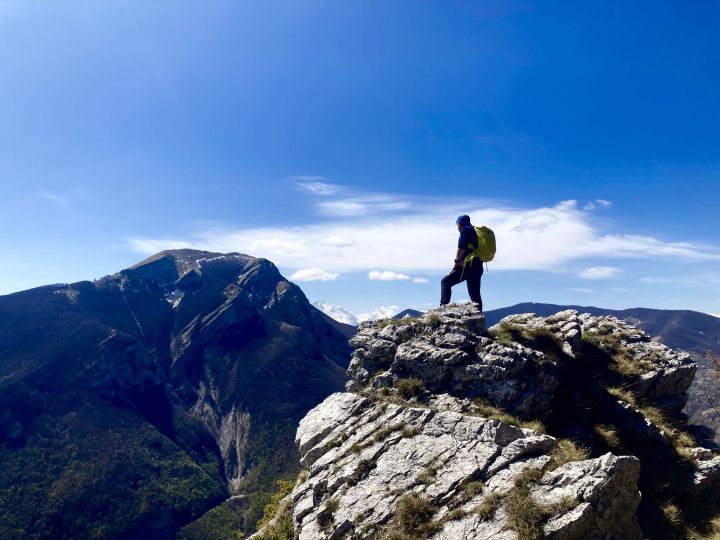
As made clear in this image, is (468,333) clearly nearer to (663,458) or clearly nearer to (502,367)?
(502,367)

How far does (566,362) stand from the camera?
82.6ft

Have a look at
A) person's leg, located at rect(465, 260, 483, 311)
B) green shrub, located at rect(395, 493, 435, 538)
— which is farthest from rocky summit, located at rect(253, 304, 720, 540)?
person's leg, located at rect(465, 260, 483, 311)

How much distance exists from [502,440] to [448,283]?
45.0 ft

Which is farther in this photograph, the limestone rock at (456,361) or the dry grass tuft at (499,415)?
the limestone rock at (456,361)

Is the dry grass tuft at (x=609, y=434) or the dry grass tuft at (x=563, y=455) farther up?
the dry grass tuft at (x=563, y=455)

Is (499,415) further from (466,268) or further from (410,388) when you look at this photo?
(466,268)

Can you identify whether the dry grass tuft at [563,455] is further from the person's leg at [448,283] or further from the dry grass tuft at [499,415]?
the person's leg at [448,283]

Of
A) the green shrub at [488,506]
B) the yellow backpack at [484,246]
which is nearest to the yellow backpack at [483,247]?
the yellow backpack at [484,246]

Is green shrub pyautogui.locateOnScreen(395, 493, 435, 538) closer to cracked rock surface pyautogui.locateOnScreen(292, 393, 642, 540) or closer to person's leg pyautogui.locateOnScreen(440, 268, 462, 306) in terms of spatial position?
cracked rock surface pyautogui.locateOnScreen(292, 393, 642, 540)

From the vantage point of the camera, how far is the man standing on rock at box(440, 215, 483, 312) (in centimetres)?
2781

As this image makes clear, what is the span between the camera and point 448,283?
2928 cm

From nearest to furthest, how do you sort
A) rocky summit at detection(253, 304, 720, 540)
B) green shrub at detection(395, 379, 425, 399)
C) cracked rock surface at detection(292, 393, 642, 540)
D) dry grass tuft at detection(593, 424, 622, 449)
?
cracked rock surface at detection(292, 393, 642, 540) < rocky summit at detection(253, 304, 720, 540) < dry grass tuft at detection(593, 424, 622, 449) < green shrub at detection(395, 379, 425, 399)

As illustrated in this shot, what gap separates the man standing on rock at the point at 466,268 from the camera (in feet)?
91.2

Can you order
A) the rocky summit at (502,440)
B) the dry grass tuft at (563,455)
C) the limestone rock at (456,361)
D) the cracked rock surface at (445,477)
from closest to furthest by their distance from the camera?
1. the cracked rock surface at (445,477)
2. the rocky summit at (502,440)
3. the dry grass tuft at (563,455)
4. the limestone rock at (456,361)
